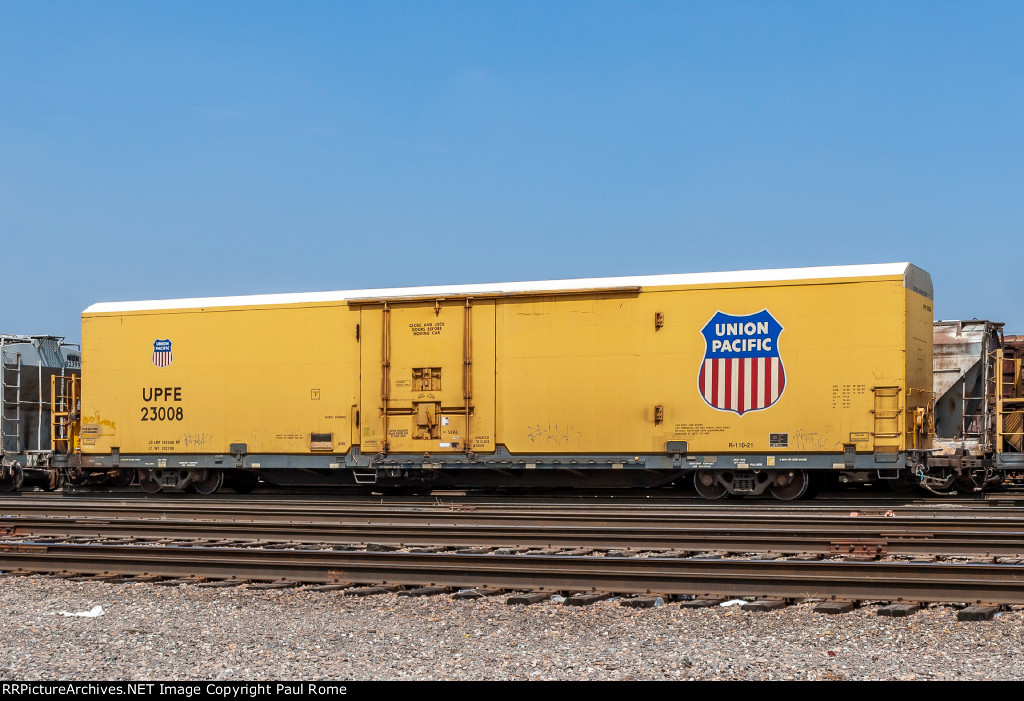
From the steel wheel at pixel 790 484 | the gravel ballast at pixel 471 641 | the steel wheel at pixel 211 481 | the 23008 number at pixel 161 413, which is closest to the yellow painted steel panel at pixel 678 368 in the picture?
the steel wheel at pixel 790 484

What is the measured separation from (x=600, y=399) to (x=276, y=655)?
37.4ft

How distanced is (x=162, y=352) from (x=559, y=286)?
7805 millimetres

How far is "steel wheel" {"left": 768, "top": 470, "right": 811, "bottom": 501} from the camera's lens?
17.5m

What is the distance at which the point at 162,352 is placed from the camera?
2030 cm

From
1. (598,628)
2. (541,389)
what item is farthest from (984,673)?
(541,389)

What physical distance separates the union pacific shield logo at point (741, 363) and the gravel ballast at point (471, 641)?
29.5 feet

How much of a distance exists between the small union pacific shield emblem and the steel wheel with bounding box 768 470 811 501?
37.1ft

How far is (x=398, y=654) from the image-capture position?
6.89m

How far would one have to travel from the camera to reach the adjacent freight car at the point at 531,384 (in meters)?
16.8

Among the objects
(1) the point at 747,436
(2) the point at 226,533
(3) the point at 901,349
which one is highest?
(3) the point at 901,349

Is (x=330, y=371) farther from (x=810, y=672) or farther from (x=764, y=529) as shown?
(x=810, y=672)

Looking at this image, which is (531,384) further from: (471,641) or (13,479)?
(13,479)

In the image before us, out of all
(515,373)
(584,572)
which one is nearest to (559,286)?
(515,373)

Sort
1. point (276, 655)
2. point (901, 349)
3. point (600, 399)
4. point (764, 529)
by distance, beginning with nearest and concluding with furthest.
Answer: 1. point (276, 655)
2. point (764, 529)
3. point (901, 349)
4. point (600, 399)
